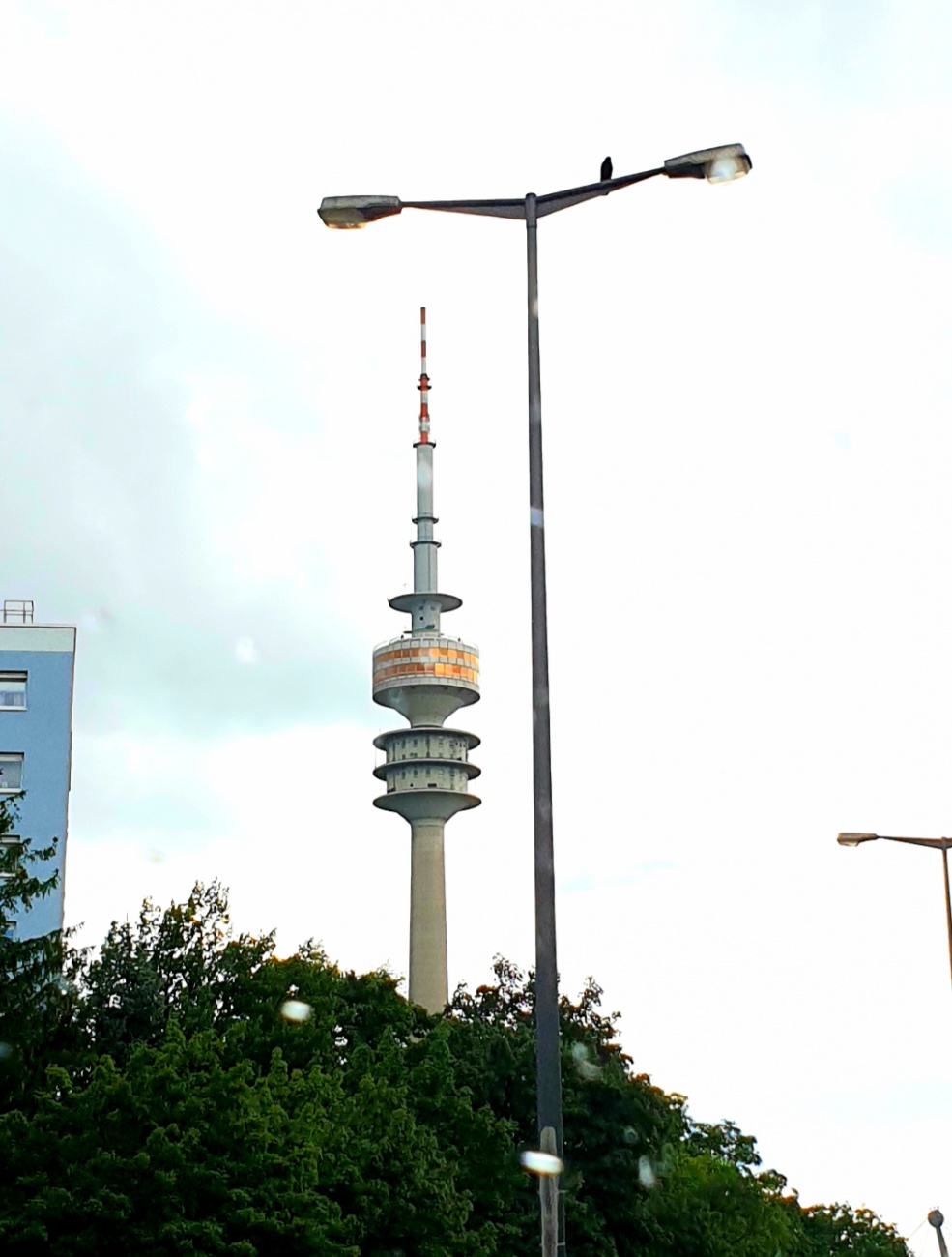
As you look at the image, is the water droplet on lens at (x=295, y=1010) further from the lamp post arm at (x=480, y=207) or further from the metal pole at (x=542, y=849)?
the lamp post arm at (x=480, y=207)

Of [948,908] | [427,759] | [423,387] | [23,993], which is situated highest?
[423,387]

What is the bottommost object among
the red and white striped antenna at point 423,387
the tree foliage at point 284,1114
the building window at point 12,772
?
the tree foliage at point 284,1114

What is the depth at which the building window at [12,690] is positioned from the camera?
87.0 m

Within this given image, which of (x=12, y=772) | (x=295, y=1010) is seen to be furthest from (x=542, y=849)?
(x=12, y=772)

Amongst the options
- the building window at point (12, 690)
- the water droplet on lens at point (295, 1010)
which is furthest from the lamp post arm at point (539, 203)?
the building window at point (12, 690)

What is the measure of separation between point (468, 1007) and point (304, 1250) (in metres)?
32.0

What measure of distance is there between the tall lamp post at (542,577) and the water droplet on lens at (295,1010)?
33.9m

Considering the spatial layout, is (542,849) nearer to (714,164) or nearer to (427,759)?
(714,164)

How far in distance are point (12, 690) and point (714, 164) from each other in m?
76.5

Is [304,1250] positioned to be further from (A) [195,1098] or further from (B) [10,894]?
(B) [10,894]

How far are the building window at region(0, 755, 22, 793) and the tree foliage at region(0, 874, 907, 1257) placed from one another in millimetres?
28316

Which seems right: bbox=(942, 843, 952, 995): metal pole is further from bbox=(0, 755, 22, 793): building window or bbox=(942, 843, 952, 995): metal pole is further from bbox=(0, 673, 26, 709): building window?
bbox=(0, 673, 26, 709): building window

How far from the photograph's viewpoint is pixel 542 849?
43.0ft

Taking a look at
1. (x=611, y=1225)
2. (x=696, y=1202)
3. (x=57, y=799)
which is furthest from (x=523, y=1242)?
(x=57, y=799)
